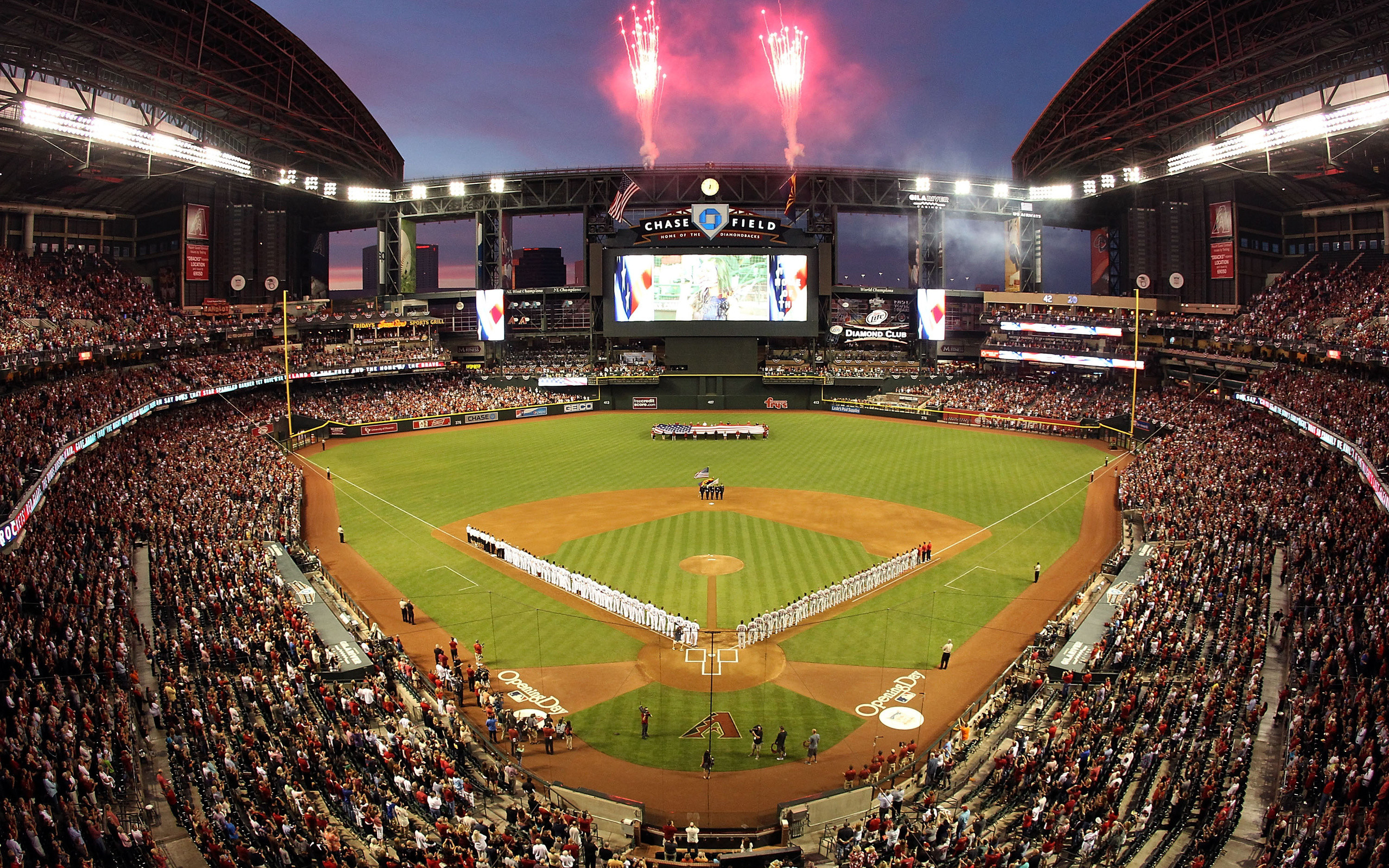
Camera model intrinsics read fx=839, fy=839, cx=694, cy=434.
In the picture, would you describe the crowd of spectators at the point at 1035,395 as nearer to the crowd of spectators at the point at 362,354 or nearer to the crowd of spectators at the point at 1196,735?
the crowd of spectators at the point at 1196,735

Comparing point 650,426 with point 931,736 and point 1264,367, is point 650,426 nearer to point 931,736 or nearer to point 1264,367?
point 1264,367

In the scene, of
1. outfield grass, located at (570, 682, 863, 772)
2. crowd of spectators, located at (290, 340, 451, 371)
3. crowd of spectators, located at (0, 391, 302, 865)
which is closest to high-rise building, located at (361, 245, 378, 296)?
crowd of spectators, located at (290, 340, 451, 371)

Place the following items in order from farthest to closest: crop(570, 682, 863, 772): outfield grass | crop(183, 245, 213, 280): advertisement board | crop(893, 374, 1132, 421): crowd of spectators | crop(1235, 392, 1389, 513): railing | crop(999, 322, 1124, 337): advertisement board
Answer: crop(183, 245, 213, 280): advertisement board < crop(999, 322, 1124, 337): advertisement board < crop(893, 374, 1132, 421): crowd of spectators < crop(1235, 392, 1389, 513): railing < crop(570, 682, 863, 772): outfield grass

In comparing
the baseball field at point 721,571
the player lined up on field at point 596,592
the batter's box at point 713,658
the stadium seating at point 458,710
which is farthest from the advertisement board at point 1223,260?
the batter's box at point 713,658

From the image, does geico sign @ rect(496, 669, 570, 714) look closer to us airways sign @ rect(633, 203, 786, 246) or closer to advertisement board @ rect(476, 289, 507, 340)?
us airways sign @ rect(633, 203, 786, 246)

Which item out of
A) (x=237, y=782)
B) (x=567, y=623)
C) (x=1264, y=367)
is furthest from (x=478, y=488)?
(x=1264, y=367)
